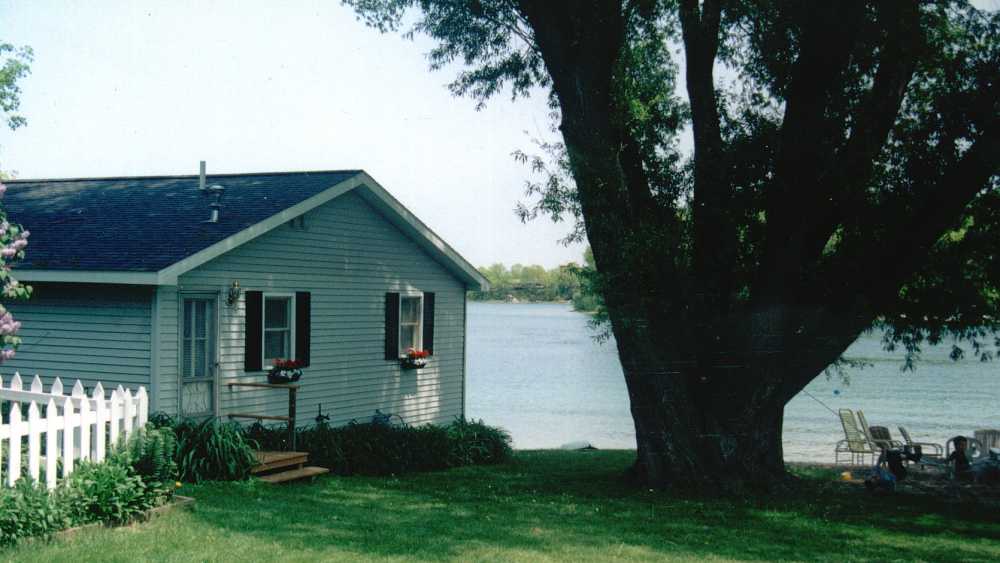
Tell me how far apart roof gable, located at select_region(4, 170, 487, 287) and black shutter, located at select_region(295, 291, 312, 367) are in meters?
1.41

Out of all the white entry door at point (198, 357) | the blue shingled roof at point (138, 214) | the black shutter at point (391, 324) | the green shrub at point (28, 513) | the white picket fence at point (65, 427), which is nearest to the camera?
the green shrub at point (28, 513)

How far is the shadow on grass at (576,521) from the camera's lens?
26.6 ft

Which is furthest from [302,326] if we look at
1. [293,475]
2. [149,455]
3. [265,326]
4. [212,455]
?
[149,455]

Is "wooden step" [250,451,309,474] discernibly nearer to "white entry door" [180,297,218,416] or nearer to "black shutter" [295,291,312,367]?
"white entry door" [180,297,218,416]

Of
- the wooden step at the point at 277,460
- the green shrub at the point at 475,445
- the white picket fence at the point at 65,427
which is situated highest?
the white picket fence at the point at 65,427

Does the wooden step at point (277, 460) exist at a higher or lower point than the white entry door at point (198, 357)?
lower

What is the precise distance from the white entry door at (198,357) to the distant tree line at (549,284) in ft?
17.3

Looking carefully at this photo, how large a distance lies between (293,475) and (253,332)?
321 cm

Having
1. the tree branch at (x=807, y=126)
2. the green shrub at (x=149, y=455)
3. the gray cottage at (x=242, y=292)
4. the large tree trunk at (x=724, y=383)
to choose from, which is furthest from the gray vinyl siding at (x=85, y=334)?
the tree branch at (x=807, y=126)

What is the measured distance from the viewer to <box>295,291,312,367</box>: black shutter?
1506 centimetres

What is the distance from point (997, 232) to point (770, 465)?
4.43 metres

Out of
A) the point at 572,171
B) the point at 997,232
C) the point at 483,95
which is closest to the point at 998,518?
the point at 997,232

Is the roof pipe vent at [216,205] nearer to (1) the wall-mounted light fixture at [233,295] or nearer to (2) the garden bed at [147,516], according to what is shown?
(1) the wall-mounted light fixture at [233,295]

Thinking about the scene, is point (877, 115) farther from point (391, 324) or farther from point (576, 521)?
point (391, 324)
